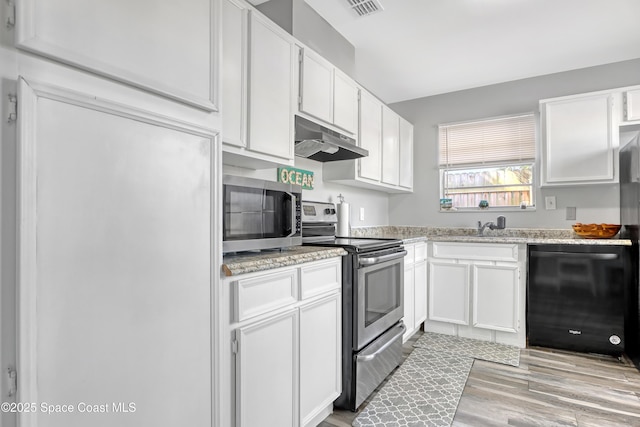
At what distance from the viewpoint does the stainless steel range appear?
2008mm

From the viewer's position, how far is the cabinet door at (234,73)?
165 cm

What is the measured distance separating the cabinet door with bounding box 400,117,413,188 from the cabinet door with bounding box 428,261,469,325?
104cm

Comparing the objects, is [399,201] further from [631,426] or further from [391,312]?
[631,426]

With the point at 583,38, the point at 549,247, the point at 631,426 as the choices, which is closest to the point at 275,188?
the point at 631,426

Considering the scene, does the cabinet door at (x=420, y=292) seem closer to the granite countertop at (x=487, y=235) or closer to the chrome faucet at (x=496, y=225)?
the granite countertop at (x=487, y=235)

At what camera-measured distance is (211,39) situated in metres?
1.24

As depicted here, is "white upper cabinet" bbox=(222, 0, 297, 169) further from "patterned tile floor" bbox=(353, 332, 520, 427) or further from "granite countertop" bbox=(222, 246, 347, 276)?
"patterned tile floor" bbox=(353, 332, 520, 427)

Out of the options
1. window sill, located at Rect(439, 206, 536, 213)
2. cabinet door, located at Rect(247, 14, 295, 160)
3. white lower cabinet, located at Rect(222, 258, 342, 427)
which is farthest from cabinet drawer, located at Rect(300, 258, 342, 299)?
window sill, located at Rect(439, 206, 536, 213)

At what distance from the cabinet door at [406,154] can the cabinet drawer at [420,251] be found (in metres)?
0.80

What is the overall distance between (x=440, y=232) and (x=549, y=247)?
1193 millimetres

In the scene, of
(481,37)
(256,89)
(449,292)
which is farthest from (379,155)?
(256,89)

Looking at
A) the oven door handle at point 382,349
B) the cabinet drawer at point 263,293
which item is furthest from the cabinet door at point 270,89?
the oven door handle at point 382,349

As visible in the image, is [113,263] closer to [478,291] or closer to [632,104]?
[478,291]

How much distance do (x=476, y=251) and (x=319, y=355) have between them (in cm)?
211
